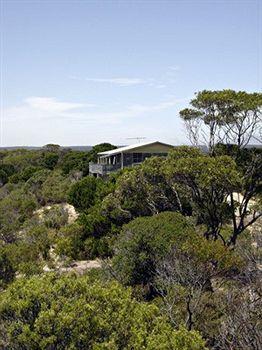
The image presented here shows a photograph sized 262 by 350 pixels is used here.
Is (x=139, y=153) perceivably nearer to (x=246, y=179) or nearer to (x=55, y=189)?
(x=55, y=189)

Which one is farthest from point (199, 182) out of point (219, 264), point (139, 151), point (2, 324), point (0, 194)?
point (0, 194)

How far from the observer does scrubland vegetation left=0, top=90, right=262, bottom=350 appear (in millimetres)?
9039

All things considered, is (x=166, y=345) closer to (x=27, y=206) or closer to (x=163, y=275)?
(x=163, y=275)

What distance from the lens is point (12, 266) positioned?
18.3 metres

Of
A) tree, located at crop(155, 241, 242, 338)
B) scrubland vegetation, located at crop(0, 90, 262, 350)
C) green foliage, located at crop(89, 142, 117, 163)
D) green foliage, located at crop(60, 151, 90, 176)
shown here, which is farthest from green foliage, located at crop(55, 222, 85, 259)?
green foliage, located at crop(89, 142, 117, 163)

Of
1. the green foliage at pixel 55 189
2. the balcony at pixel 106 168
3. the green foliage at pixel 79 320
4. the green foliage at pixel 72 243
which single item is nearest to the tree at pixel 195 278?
the green foliage at pixel 79 320

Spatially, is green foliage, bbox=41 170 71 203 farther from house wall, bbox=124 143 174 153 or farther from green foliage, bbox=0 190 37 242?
house wall, bbox=124 143 174 153

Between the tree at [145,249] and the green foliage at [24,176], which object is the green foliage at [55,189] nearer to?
the green foliage at [24,176]

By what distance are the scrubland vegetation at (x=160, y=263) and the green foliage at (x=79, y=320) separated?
2cm

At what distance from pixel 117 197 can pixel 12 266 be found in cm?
663

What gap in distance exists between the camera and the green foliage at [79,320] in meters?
8.55

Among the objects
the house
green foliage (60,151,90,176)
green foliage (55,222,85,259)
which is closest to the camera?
green foliage (55,222,85,259)

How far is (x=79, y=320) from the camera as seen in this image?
8.84 m

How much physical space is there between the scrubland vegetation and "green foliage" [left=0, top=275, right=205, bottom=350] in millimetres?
22
